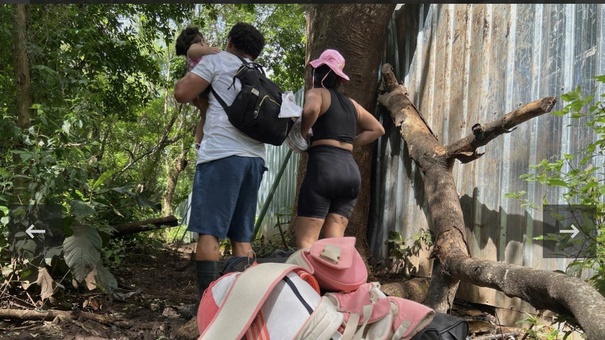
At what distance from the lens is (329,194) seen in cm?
457

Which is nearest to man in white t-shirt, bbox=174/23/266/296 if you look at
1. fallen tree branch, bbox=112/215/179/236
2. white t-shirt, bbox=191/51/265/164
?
white t-shirt, bbox=191/51/265/164

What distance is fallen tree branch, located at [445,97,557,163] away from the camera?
4035 mm

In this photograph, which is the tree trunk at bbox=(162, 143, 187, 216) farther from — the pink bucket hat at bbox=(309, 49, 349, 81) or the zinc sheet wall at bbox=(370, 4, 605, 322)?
the pink bucket hat at bbox=(309, 49, 349, 81)

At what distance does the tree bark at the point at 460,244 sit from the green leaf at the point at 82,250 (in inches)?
97.6

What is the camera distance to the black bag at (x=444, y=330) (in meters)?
2.37

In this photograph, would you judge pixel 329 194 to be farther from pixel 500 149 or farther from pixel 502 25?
pixel 502 25

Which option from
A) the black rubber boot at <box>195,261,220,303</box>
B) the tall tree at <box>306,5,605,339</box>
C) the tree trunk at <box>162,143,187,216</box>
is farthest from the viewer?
the tree trunk at <box>162,143,187,216</box>

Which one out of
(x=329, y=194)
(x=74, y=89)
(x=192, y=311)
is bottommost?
(x=192, y=311)

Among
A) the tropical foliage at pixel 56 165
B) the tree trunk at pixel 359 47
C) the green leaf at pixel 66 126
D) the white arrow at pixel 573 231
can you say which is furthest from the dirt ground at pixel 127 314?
the white arrow at pixel 573 231

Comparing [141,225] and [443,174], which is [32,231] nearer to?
[141,225]

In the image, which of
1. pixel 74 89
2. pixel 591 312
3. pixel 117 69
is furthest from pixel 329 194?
pixel 117 69

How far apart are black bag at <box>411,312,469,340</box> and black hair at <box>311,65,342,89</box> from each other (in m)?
2.52

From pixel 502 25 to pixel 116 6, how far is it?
6.89m

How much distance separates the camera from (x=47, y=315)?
432 centimetres
